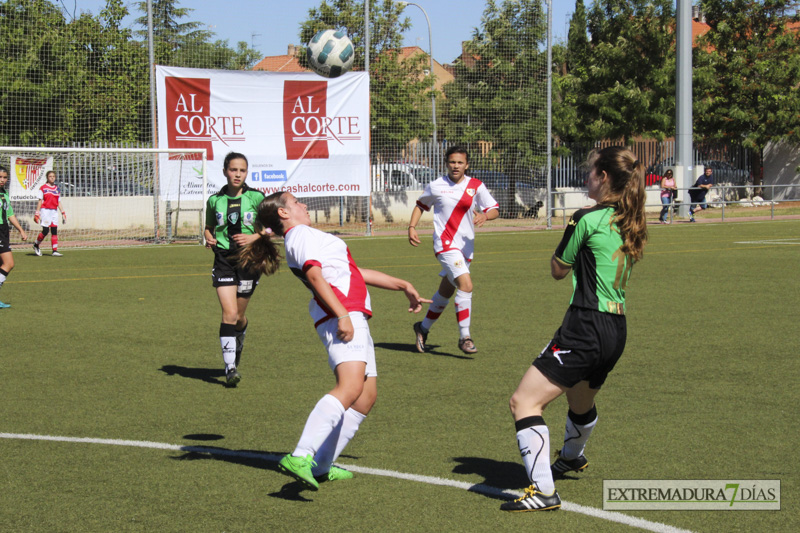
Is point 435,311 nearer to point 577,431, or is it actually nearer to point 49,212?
point 577,431

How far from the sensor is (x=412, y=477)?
4.85 meters

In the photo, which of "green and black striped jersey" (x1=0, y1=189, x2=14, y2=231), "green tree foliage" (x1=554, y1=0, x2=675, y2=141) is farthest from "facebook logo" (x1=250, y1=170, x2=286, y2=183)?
"green tree foliage" (x1=554, y1=0, x2=675, y2=141)

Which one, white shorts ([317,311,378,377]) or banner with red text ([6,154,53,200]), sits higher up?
banner with red text ([6,154,53,200])

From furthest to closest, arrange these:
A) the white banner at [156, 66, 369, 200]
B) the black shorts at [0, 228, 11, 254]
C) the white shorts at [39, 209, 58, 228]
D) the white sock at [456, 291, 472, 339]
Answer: the white banner at [156, 66, 369, 200]
the white shorts at [39, 209, 58, 228]
the black shorts at [0, 228, 11, 254]
the white sock at [456, 291, 472, 339]

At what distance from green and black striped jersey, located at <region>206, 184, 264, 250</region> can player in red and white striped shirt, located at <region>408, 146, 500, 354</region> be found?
1.85 metres

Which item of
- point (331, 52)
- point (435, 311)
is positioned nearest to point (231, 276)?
point (435, 311)

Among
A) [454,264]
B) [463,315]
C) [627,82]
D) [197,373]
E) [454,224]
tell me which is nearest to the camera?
[197,373]

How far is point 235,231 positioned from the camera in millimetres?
7766

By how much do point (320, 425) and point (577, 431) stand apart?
4.34 feet

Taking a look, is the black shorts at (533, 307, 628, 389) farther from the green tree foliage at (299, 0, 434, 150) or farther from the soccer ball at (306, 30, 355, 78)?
the green tree foliage at (299, 0, 434, 150)

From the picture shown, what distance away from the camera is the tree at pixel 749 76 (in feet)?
127

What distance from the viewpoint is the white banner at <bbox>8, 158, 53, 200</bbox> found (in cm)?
2234

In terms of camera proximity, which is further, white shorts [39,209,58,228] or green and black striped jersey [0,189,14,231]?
white shorts [39,209,58,228]

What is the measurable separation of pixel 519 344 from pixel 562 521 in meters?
4.77
